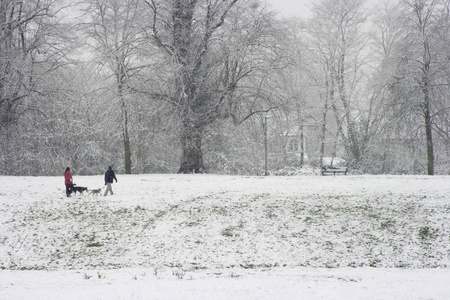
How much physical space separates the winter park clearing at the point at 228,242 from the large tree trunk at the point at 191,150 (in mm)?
5432

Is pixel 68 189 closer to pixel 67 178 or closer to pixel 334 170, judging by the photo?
pixel 67 178

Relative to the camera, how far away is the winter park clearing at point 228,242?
6.80m

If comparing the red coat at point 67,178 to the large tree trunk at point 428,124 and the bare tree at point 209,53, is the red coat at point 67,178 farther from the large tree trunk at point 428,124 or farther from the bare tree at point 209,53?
the large tree trunk at point 428,124

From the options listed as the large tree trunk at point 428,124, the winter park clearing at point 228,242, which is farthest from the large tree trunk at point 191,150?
the large tree trunk at point 428,124

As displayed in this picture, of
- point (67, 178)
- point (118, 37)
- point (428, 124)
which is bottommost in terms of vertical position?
point (67, 178)

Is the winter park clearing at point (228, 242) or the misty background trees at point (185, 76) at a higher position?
the misty background trees at point (185, 76)

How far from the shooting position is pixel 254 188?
16.3 meters

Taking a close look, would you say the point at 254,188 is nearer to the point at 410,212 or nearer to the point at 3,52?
the point at 410,212

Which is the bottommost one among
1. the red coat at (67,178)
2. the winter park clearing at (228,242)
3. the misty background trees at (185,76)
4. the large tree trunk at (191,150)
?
the winter park clearing at (228,242)

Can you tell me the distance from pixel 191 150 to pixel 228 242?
12460 millimetres

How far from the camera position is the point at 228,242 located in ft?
34.4

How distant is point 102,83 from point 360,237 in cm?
1768

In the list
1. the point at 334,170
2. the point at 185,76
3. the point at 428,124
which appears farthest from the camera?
the point at 334,170

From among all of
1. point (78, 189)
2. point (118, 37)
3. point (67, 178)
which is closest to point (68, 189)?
point (78, 189)
